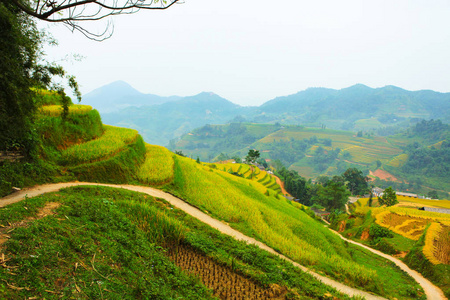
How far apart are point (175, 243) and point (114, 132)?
1094cm

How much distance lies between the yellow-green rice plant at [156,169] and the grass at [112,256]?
12.6 feet

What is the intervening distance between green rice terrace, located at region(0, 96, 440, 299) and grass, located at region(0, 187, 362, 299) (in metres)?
0.02

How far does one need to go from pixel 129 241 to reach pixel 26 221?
207 centimetres

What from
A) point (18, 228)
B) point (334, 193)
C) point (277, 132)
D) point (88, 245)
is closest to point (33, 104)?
point (18, 228)

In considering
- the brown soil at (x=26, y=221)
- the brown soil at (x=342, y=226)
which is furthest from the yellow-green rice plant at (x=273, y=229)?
the brown soil at (x=342, y=226)

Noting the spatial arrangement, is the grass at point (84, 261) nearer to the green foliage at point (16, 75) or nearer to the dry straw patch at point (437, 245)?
the green foliage at point (16, 75)

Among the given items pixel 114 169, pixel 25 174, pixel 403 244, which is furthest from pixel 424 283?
pixel 25 174

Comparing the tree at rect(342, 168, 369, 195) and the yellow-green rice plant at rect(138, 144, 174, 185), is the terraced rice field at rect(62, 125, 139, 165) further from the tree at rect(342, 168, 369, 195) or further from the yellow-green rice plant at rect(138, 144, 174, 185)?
the tree at rect(342, 168, 369, 195)

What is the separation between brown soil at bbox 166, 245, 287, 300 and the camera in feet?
16.7

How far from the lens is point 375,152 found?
140250mm

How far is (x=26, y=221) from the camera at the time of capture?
4.38 meters

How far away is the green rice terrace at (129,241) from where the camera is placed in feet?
11.3

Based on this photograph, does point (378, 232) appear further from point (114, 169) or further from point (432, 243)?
point (114, 169)

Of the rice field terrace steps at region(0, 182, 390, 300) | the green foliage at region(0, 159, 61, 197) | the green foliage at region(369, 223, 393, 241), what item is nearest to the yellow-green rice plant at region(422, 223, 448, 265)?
the green foliage at region(369, 223, 393, 241)
